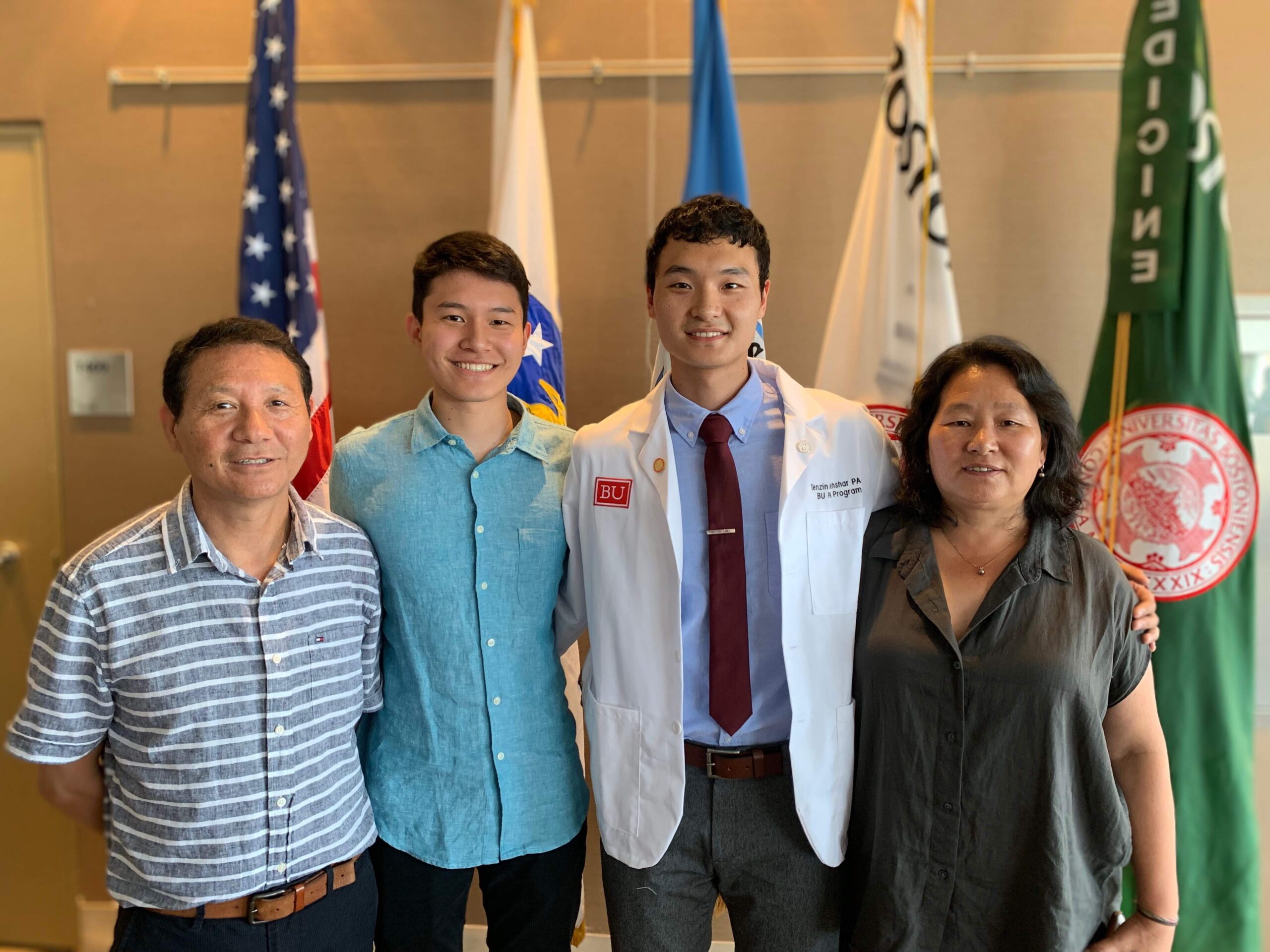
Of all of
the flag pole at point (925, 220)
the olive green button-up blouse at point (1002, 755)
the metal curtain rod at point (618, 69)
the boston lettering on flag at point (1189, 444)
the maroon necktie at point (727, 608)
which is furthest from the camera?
the metal curtain rod at point (618, 69)

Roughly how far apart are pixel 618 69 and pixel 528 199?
0.54 meters

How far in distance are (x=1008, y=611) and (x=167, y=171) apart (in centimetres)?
275

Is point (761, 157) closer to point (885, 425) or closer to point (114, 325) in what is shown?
point (885, 425)

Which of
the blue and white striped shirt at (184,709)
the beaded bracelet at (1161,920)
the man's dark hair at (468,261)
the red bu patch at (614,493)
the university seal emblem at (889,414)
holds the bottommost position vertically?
the beaded bracelet at (1161,920)

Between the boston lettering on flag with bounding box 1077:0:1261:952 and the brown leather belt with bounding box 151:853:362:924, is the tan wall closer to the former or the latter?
the boston lettering on flag with bounding box 1077:0:1261:952

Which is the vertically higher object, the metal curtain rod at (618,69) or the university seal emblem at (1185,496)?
the metal curtain rod at (618,69)

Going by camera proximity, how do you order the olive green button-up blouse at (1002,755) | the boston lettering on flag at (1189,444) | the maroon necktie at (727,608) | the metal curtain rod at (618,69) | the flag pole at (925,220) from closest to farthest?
1. the olive green button-up blouse at (1002,755)
2. the maroon necktie at (727,608)
3. the boston lettering on flag at (1189,444)
4. the flag pole at (925,220)
5. the metal curtain rod at (618,69)

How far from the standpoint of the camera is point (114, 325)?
263cm

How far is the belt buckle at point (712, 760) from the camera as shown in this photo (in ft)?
4.86

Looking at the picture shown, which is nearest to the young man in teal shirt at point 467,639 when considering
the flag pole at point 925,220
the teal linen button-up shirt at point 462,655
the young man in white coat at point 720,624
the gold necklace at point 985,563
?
the teal linen button-up shirt at point 462,655

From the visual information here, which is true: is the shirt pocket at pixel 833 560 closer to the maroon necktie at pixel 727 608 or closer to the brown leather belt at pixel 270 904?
the maroon necktie at pixel 727 608

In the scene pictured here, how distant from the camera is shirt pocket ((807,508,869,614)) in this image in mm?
1460

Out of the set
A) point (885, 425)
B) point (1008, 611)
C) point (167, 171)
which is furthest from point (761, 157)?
point (167, 171)

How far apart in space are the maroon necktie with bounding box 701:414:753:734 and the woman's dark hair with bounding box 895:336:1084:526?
0.35 m
